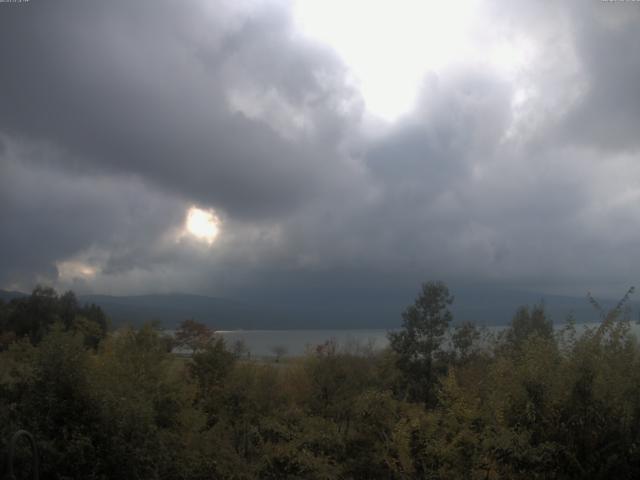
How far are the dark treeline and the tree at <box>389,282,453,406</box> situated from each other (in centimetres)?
12

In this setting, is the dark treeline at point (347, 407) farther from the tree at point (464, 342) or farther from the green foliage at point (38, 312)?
the green foliage at point (38, 312)

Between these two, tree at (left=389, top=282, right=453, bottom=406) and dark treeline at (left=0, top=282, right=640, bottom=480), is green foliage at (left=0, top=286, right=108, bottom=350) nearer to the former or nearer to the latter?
dark treeline at (left=0, top=282, right=640, bottom=480)

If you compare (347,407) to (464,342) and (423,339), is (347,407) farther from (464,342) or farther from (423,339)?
(464,342)

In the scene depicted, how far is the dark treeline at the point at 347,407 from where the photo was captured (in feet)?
50.4

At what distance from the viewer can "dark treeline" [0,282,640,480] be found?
15367 mm

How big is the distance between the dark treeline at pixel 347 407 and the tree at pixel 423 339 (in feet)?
0.39

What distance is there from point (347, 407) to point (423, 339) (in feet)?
45.8

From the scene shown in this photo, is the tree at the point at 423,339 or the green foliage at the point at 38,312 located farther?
the green foliage at the point at 38,312

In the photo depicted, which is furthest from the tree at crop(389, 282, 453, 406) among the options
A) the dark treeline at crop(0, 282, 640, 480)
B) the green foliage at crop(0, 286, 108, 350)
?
the green foliage at crop(0, 286, 108, 350)

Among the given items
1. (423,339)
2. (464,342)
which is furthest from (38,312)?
(464,342)

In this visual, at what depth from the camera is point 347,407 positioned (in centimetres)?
3541

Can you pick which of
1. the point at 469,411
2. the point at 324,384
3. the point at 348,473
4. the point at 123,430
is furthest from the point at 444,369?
the point at 123,430

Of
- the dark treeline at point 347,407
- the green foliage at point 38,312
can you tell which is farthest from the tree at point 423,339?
the green foliage at point 38,312

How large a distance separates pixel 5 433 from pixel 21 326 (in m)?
79.9
